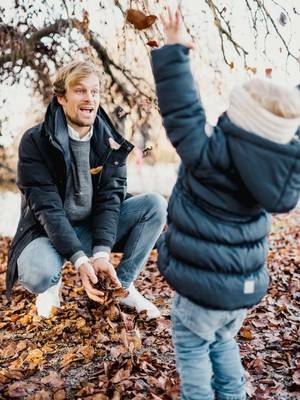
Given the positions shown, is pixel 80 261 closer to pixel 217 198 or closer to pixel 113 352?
pixel 113 352

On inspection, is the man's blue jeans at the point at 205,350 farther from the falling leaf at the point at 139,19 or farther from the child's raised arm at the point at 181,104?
the falling leaf at the point at 139,19

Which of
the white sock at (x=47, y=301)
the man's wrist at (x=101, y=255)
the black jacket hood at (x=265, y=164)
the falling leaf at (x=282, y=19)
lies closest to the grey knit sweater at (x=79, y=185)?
the man's wrist at (x=101, y=255)

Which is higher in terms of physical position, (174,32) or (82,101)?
(174,32)

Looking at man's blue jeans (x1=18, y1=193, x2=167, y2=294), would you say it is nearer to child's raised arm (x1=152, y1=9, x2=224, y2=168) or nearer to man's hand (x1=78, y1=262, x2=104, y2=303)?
man's hand (x1=78, y1=262, x2=104, y2=303)

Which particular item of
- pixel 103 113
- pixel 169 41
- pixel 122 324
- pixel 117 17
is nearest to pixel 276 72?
pixel 117 17

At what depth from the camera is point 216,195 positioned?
5.47ft

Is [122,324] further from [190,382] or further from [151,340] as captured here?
[190,382]

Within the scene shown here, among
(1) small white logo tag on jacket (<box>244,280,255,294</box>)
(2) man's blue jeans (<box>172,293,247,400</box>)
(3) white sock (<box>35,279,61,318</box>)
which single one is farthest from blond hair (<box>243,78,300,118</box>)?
(3) white sock (<box>35,279,61,318</box>)

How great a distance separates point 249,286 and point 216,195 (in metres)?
0.35

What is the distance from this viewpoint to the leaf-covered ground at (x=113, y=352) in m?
2.29

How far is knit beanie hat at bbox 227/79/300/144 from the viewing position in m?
1.54

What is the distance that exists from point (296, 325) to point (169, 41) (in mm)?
2024

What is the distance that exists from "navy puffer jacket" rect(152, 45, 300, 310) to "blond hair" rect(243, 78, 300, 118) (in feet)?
0.31

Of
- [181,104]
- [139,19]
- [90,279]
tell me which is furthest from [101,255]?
[139,19]
